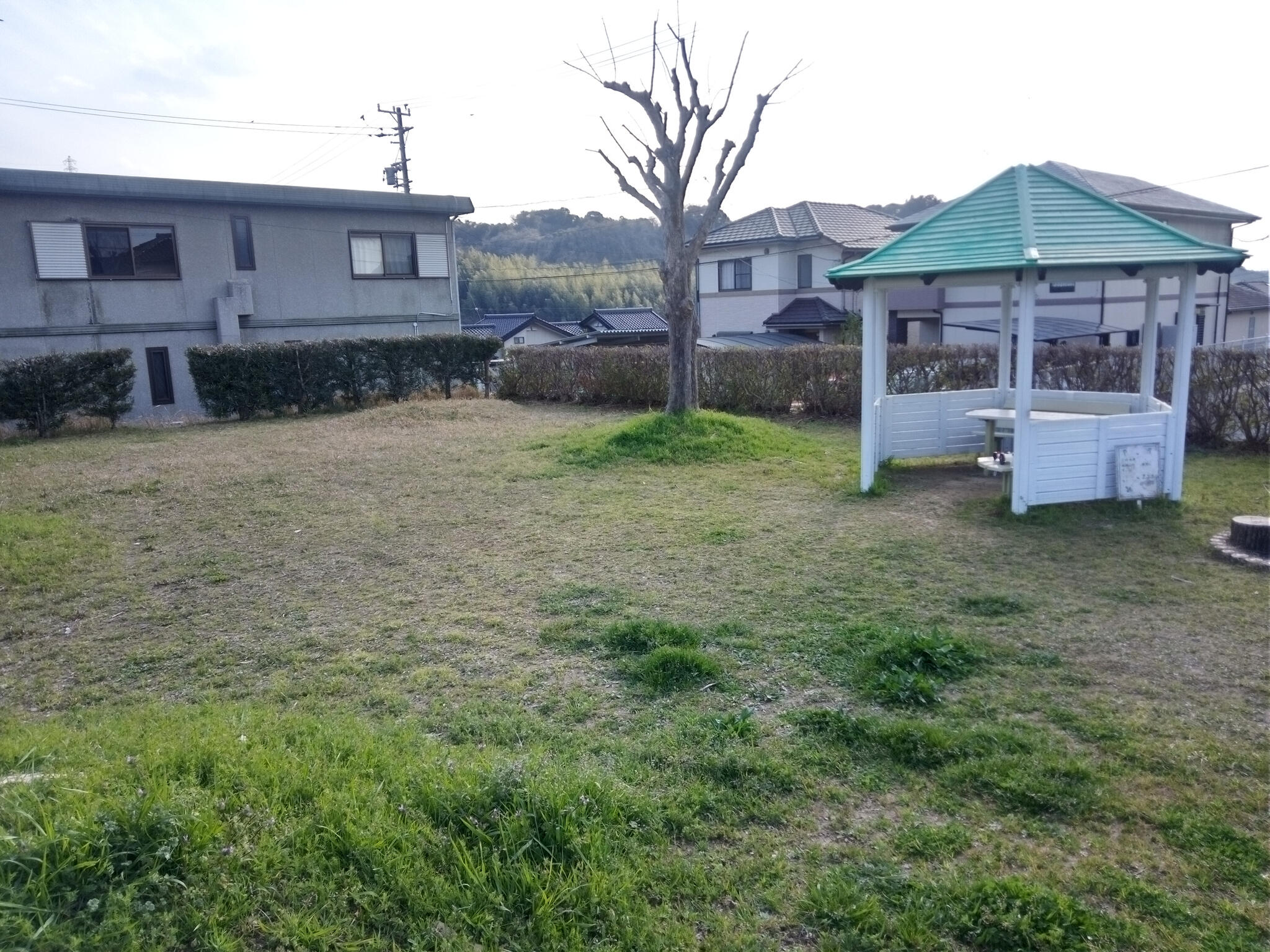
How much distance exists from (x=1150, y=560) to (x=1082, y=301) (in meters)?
23.8

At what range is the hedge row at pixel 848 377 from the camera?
35.7 feet

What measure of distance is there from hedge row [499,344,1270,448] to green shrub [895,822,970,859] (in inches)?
395

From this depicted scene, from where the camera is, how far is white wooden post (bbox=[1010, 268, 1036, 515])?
24.7 feet

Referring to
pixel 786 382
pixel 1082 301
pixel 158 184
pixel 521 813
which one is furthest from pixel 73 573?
pixel 1082 301

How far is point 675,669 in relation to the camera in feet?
14.8

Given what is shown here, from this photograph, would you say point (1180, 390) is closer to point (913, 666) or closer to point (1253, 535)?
point (1253, 535)

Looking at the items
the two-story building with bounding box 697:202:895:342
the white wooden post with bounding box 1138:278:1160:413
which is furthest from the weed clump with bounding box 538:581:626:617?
the two-story building with bounding box 697:202:895:342

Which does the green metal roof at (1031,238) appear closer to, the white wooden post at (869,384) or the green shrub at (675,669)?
the white wooden post at (869,384)

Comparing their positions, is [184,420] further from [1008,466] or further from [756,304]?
[756,304]

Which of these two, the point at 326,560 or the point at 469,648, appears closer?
the point at 469,648

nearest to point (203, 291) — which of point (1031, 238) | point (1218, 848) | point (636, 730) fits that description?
point (1031, 238)

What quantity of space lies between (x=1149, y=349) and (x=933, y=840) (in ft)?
24.9

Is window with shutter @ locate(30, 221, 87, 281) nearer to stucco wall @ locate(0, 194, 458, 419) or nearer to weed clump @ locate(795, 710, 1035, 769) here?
stucco wall @ locate(0, 194, 458, 419)

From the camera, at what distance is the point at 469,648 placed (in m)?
4.95
